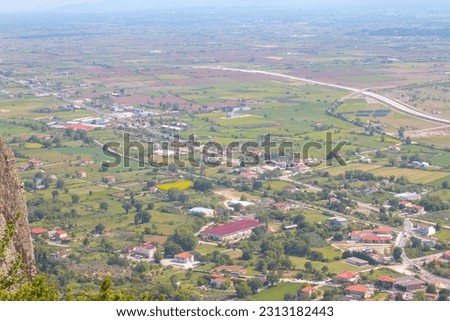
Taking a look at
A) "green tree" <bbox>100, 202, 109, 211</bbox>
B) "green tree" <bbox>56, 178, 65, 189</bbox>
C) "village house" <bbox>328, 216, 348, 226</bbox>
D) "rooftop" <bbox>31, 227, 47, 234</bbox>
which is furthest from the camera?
"green tree" <bbox>56, 178, 65, 189</bbox>

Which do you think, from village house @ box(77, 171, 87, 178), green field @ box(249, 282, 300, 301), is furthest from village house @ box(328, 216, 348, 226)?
village house @ box(77, 171, 87, 178)

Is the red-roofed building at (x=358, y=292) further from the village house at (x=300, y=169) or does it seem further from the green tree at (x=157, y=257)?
the village house at (x=300, y=169)

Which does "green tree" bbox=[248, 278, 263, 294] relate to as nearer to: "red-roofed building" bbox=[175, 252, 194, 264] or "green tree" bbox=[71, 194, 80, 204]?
"red-roofed building" bbox=[175, 252, 194, 264]

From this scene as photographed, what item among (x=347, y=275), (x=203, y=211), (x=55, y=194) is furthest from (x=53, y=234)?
(x=347, y=275)

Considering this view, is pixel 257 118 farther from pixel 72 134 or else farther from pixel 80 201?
pixel 80 201

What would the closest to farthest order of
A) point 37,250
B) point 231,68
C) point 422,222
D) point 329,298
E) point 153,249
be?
point 329,298
point 37,250
point 153,249
point 422,222
point 231,68

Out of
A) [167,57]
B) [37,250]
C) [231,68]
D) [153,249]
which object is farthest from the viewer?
[167,57]
